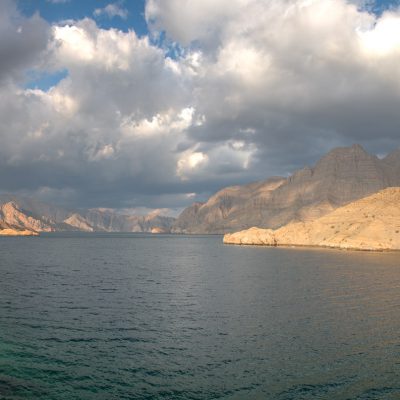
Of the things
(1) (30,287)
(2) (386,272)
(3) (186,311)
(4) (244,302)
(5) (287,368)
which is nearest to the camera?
(5) (287,368)

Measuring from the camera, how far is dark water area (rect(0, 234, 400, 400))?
91.1ft

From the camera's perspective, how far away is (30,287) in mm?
68688

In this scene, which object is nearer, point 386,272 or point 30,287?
point 30,287

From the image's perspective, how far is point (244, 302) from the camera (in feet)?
188

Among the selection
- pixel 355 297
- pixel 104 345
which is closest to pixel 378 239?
pixel 355 297

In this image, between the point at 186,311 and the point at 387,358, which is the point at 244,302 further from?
the point at 387,358

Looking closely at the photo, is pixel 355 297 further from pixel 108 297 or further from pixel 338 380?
pixel 108 297

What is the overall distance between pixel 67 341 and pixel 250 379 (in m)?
18.7

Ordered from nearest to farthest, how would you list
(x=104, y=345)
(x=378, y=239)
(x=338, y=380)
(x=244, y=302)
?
(x=338, y=380) → (x=104, y=345) → (x=244, y=302) → (x=378, y=239)

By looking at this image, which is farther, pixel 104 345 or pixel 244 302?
pixel 244 302

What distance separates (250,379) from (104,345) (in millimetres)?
14938

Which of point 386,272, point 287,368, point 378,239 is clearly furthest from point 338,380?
point 378,239

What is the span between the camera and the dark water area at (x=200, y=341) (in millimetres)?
27766

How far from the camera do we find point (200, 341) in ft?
126
